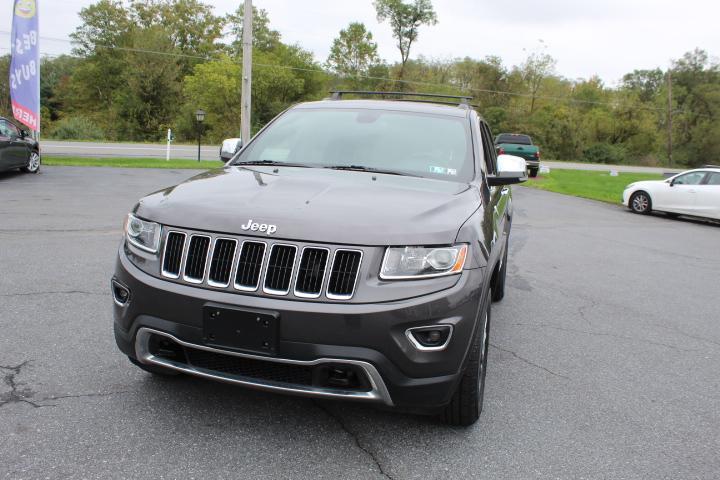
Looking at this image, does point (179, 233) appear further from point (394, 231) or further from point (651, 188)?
point (651, 188)

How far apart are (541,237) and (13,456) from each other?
371 inches

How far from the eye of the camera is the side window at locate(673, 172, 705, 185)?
53.3ft

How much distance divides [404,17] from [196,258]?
6234 centimetres

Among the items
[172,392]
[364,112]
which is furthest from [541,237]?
[172,392]

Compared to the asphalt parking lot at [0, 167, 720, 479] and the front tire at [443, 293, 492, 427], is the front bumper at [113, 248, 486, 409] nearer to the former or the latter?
the front tire at [443, 293, 492, 427]

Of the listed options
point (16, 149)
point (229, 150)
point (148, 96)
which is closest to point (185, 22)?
point (148, 96)

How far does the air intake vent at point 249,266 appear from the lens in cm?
263

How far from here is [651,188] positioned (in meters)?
16.9

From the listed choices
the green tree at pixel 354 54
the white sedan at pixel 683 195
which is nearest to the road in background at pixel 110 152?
the white sedan at pixel 683 195

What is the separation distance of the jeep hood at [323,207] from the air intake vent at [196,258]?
0.20 feet

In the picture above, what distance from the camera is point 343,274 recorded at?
258cm

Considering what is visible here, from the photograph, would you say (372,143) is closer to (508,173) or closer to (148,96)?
(508,173)

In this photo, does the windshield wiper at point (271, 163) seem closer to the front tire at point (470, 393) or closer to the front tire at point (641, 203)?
the front tire at point (470, 393)

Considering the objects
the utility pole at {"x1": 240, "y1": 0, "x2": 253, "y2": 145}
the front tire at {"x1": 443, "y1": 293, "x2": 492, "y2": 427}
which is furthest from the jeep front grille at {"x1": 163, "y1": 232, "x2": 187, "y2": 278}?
the utility pole at {"x1": 240, "y1": 0, "x2": 253, "y2": 145}
